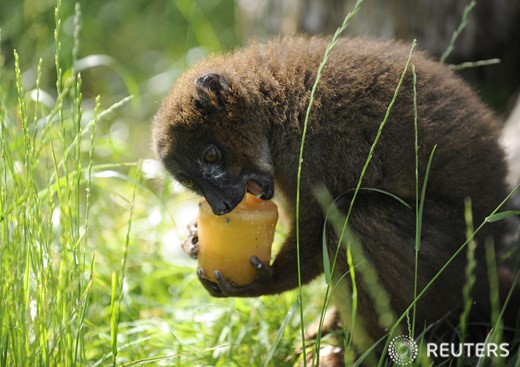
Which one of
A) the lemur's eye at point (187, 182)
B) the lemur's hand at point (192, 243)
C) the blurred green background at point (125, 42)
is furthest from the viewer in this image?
the blurred green background at point (125, 42)

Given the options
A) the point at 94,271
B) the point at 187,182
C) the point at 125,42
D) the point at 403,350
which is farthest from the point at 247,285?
the point at 125,42

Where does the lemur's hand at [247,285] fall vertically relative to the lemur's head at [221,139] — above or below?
below

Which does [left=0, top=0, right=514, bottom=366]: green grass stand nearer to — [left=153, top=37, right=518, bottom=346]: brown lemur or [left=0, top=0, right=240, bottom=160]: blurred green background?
[left=0, top=0, right=240, bottom=160]: blurred green background

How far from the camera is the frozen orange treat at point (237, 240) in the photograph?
169 inches

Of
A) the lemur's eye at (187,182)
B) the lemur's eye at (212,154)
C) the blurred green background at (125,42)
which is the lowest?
the lemur's eye at (187,182)

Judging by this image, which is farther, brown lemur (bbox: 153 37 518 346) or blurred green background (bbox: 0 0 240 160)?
blurred green background (bbox: 0 0 240 160)

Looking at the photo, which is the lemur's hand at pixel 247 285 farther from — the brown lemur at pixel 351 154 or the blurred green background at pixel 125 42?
the blurred green background at pixel 125 42

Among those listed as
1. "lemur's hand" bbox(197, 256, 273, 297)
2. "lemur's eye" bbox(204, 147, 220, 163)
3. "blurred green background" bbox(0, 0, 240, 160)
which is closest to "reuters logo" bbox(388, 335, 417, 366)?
"lemur's hand" bbox(197, 256, 273, 297)

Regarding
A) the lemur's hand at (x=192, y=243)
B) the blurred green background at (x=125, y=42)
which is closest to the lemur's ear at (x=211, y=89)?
the lemur's hand at (x=192, y=243)

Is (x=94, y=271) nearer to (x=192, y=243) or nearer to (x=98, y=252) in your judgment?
(x=98, y=252)

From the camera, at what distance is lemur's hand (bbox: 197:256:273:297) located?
14.1 feet

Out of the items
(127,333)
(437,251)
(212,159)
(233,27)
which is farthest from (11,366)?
(233,27)

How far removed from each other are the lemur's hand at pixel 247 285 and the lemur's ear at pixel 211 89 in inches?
35.1

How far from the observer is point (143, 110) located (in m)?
8.38
